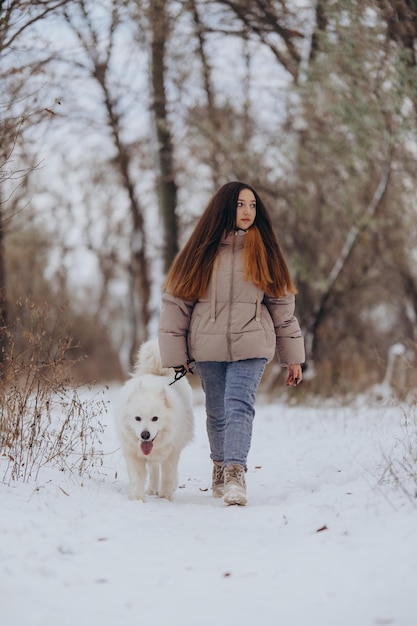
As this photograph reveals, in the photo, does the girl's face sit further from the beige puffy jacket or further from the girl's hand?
the girl's hand

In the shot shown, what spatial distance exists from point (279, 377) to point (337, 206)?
3166mm

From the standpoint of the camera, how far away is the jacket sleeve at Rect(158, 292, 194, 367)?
4848mm

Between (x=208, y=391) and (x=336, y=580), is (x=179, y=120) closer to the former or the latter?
(x=208, y=391)

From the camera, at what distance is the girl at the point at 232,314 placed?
4.73 meters

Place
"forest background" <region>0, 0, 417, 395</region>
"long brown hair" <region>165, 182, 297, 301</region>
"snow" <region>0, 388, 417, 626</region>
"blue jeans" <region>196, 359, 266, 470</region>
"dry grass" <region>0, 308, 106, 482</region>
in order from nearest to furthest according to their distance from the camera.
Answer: "snow" <region>0, 388, 417, 626</region> < "blue jeans" <region>196, 359, 266, 470</region> < "long brown hair" <region>165, 182, 297, 301</region> < "dry grass" <region>0, 308, 106, 482</region> < "forest background" <region>0, 0, 417, 395</region>

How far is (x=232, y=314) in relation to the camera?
15.6 ft

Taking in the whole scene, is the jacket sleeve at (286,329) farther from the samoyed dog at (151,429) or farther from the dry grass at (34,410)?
the dry grass at (34,410)

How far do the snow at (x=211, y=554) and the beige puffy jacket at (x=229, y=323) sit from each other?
0.96m

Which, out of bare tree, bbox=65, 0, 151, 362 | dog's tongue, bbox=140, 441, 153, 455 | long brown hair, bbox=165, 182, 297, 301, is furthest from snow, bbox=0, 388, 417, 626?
bare tree, bbox=65, 0, 151, 362

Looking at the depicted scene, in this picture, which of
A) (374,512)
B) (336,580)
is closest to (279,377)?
(374,512)

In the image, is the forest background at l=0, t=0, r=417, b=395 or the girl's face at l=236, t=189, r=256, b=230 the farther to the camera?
the forest background at l=0, t=0, r=417, b=395

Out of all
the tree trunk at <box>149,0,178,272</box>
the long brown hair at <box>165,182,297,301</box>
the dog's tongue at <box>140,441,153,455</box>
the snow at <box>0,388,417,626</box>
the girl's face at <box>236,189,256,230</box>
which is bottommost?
the snow at <box>0,388,417,626</box>

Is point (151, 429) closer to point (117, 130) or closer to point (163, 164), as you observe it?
point (163, 164)

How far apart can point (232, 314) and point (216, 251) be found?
1.50 feet
